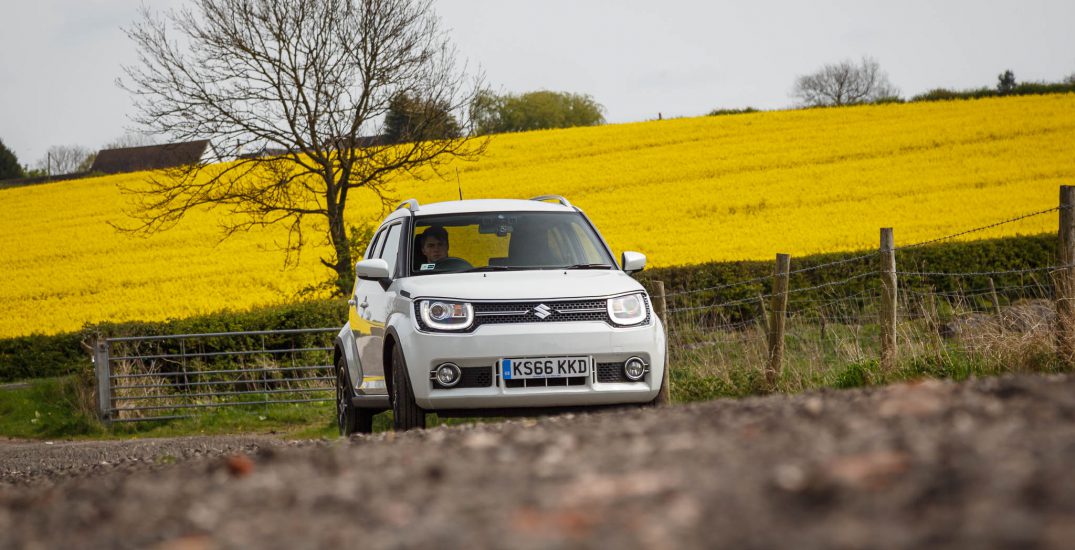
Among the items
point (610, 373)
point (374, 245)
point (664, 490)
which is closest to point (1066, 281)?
point (610, 373)

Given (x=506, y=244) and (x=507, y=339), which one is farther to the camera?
(x=506, y=244)

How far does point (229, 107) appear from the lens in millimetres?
23562

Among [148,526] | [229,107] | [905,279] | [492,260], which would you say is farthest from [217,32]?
[148,526]

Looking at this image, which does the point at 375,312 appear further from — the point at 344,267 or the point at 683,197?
the point at 683,197

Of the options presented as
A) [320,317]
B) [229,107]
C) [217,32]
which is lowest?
[320,317]

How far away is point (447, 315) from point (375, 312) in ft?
4.21

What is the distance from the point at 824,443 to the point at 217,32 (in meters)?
21.9

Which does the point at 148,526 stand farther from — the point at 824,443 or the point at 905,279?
the point at 905,279

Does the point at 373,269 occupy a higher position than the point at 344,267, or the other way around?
the point at 373,269

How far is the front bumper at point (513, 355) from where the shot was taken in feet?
25.1

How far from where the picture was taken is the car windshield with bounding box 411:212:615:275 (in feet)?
29.2

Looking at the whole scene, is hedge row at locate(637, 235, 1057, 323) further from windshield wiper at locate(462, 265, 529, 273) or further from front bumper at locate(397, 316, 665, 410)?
front bumper at locate(397, 316, 665, 410)

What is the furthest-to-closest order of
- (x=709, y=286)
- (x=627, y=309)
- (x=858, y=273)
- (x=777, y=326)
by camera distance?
(x=858, y=273) < (x=709, y=286) < (x=777, y=326) < (x=627, y=309)

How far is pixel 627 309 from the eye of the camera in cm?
803
